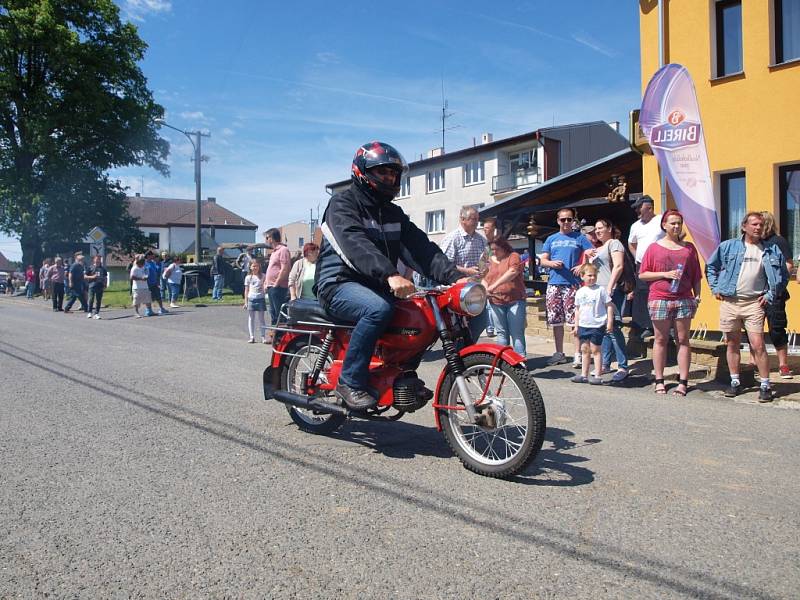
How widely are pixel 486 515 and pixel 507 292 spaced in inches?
195

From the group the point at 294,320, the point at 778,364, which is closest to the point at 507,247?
the point at 778,364

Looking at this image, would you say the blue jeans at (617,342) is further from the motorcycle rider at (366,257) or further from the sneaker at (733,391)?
the motorcycle rider at (366,257)

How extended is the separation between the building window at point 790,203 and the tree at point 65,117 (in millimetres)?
33052

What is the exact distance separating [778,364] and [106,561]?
23.8 feet

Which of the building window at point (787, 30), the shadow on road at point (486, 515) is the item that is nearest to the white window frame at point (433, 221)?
the building window at point (787, 30)

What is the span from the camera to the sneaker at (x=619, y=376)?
762 centimetres

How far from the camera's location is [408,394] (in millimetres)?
4223

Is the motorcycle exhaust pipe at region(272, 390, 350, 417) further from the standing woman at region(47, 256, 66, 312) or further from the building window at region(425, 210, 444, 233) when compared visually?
the building window at region(425, 210, 444, 233)

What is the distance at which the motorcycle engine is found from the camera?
13.9ft

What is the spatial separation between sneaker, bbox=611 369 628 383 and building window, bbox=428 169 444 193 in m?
47.6

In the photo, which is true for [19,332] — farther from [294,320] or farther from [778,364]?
[778,364]

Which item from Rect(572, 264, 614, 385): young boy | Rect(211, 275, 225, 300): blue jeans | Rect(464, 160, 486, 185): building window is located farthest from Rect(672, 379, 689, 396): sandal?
Rect(464, 160, 486, 185): building window

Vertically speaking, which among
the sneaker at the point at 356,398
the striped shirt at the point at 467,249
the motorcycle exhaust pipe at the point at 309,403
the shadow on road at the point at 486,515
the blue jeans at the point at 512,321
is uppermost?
the striped shirt at the point at 467,249

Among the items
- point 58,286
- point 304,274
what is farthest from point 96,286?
point 304,274
